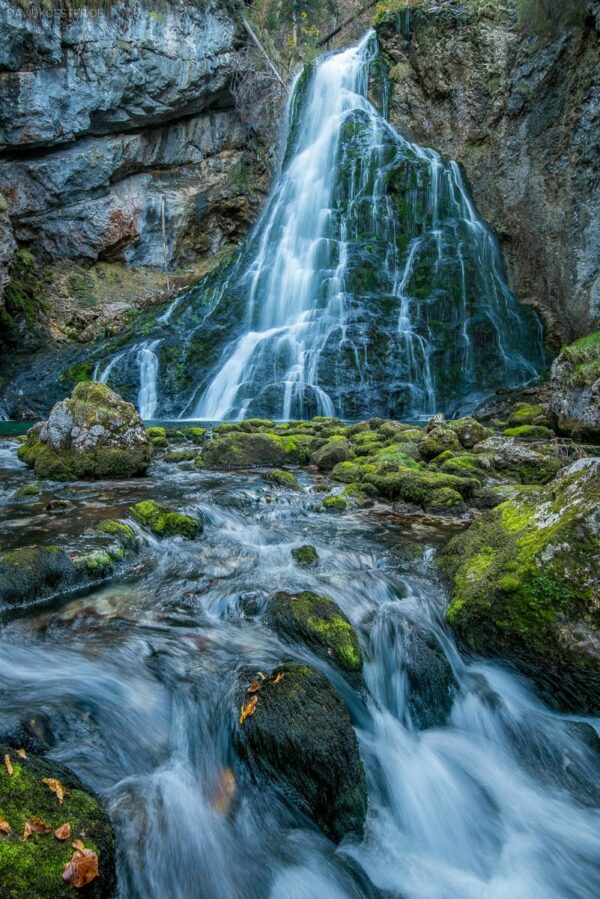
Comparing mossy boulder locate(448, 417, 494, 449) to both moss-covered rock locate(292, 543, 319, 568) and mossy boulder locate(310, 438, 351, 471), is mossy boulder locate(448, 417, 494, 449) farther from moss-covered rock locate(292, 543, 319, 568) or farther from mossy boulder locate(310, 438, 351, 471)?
moss-covered rock locate(292, 543, 319, 568)

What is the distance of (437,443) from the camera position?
360 inches

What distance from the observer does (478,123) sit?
2167cm

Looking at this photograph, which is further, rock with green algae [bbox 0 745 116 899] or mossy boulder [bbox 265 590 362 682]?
mossy boulder [bbox 265 590 362 682]

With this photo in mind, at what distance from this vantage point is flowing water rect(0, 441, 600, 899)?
8.14 ft

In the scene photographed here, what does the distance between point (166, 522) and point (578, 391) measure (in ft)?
27.7

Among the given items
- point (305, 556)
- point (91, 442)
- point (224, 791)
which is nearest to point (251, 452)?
point (91, 442)

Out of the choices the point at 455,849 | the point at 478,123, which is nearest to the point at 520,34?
the point at 478,123

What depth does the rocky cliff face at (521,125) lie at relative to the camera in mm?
16172

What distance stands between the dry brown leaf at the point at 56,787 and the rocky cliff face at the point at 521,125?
56.8 feet

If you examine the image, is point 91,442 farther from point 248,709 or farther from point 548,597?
point 548,597

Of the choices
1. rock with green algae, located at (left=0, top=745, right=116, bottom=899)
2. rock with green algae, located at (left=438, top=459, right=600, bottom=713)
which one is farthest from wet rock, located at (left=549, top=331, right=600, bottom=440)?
rock with green algae, located at (left=0, top=745, right=116, bottom=899)

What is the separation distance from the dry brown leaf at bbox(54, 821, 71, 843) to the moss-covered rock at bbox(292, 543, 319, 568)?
3.30m

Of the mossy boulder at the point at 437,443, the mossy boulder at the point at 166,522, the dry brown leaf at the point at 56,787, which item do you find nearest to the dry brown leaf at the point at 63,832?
the dry brown leaf at the point at 56,787

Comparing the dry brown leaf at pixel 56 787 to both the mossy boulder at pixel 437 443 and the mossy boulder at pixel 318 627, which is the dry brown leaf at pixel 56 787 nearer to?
the mossy boulder at pixel 318 627
